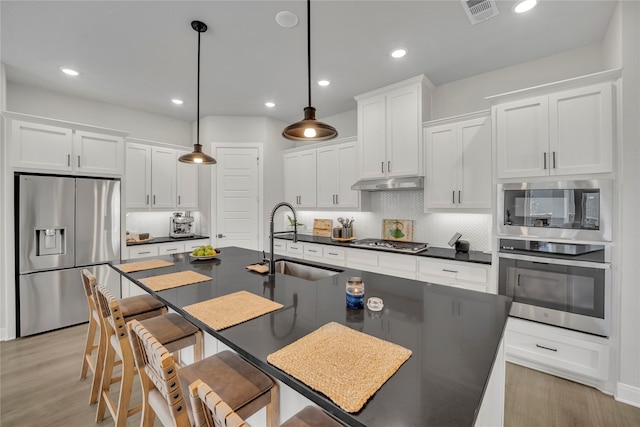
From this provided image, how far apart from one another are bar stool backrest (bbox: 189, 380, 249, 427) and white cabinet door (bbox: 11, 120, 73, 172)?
3.85 meters

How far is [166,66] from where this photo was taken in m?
3.04

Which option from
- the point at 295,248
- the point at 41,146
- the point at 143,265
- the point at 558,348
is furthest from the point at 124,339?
the point at 558,348

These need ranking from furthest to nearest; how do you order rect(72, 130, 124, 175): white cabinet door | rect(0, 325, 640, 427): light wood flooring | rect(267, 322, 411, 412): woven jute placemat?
rect(72, 130, 124, 175): white cabinet door < rect(0, 325, 640, 427): light wood flooring < rect(267, 322, 411, 412): woven jute placemat

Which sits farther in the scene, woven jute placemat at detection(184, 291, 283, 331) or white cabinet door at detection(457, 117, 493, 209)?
white cabinet door at detection(457, 117, 493, 209)

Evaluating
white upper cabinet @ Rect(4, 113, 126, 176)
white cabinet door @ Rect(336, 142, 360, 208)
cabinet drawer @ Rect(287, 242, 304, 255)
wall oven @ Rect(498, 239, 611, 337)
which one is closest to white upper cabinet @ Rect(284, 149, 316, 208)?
white cabinet door @ Rect(336, 142, 360, 208)

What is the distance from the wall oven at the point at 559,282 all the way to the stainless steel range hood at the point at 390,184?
109 centimetres

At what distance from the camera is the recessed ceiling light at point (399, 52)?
8.73ft

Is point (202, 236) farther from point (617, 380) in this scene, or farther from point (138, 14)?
point (617, 380)

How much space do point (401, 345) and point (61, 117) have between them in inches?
197

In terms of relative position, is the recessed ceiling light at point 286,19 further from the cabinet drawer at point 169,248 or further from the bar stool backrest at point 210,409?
the cabinet drawer at point 169,248

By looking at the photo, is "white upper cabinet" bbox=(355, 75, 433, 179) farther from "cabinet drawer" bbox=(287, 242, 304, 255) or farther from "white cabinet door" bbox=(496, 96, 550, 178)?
"cabinet drawer" bbox=(287, 242, 304, 255)

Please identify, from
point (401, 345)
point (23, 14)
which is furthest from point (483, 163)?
point (23, 14)

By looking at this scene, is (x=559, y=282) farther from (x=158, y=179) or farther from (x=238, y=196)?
(x=158, y=179)

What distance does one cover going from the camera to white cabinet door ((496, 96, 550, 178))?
7.73ft
